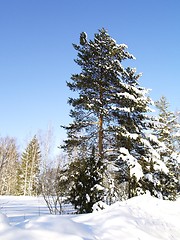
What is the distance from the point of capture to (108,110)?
1267 cm

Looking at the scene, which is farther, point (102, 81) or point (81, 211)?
point (102, 81)

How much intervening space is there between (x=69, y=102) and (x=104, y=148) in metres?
3.19

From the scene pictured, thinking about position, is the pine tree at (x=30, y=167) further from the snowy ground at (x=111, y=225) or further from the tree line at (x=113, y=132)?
the snowy ground at (x=111, y=225)

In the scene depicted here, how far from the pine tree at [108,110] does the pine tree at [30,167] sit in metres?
23.7

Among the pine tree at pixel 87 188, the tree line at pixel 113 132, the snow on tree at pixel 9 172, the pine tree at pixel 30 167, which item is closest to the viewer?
the pine tree at pixel 87 188

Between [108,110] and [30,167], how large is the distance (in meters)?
26.5

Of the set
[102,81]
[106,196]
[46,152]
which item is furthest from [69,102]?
[46,152]

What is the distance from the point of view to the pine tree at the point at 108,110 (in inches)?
475

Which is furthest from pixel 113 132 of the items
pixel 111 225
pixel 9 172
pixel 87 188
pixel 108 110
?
pixel 9 172

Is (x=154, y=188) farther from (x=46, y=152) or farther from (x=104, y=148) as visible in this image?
(x=46, y=152)

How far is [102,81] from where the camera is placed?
13062 millimetres

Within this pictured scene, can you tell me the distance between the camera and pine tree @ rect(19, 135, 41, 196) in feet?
113

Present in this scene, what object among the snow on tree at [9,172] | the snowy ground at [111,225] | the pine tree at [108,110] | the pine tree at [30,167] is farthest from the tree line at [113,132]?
the snow on tree at [9,172]

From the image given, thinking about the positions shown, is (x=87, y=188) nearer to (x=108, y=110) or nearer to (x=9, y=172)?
(x=108, y=110)
